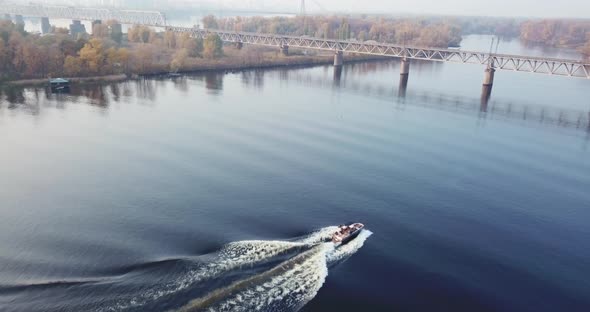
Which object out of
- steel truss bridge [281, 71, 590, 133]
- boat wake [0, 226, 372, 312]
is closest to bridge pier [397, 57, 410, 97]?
steel truss bridge [281, 71, 590, 133]

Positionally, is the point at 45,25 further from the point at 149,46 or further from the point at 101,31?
the point at 149,46

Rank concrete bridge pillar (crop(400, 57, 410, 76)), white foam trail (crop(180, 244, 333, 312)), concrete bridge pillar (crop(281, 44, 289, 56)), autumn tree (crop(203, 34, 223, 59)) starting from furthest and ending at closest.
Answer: concrete bridge pillar (crop(281, 44, 289, 56)), autumn tree (crop(203, 34, 223, 59)), concrete bridge pillar (crop(400, 57, 410, 76)), white foam trail (crop(180, 244, 333, 312))

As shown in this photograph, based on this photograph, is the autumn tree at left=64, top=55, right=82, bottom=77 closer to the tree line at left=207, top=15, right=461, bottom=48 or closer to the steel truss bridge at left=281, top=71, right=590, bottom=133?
the steel truss bridge at left=281, top=71, right=590, bottom=133

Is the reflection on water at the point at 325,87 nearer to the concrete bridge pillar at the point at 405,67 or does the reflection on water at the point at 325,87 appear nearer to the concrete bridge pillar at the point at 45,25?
the concrete bridge pillar at the point at 405,67

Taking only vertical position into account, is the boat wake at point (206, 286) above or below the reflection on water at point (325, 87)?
below

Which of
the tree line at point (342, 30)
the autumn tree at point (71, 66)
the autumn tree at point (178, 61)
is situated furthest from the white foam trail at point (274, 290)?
the tree line at point (342, 30)

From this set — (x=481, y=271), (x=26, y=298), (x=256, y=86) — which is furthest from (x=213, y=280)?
(x=256, y=86)

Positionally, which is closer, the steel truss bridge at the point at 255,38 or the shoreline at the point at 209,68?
the shoreline at the point at 209,68

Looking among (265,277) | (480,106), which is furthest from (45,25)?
(265,277)
